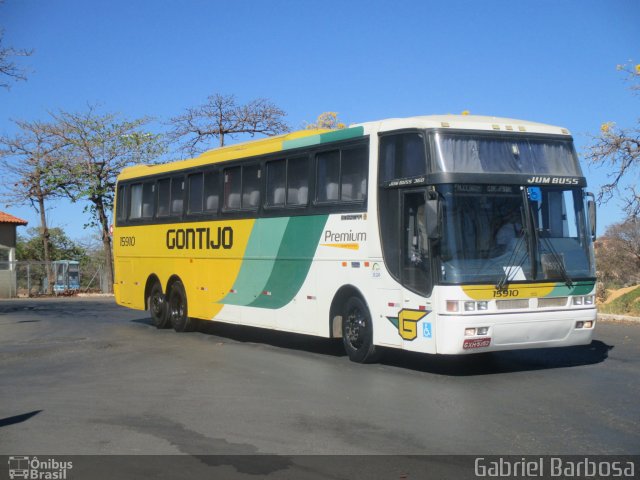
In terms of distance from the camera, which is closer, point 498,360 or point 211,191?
point 498,360

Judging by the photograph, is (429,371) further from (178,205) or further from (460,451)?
(178,205)

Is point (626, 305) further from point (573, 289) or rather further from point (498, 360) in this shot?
point (573, 289)

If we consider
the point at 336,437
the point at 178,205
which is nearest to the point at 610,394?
the point at 336,437

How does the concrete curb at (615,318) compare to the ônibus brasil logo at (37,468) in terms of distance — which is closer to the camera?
the ônibus brasil logo at (37,468)

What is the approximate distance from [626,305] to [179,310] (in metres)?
11.9

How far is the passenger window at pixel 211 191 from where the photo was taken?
53.6ft

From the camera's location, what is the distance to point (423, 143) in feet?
36.6

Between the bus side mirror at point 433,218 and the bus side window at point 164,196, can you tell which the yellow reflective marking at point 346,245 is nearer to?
the bus side mirror at point 433,218

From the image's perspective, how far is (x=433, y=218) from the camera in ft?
34.7

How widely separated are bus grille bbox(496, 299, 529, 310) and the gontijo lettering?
6.42 metres

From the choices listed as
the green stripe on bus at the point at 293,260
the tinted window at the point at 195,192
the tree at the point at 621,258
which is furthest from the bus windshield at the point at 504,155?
→ the tree at the point at 621,258

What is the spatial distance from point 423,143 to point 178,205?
26.2ft

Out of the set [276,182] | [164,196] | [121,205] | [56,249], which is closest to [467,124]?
[276,182]

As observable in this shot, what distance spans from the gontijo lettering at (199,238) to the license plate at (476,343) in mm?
6362
